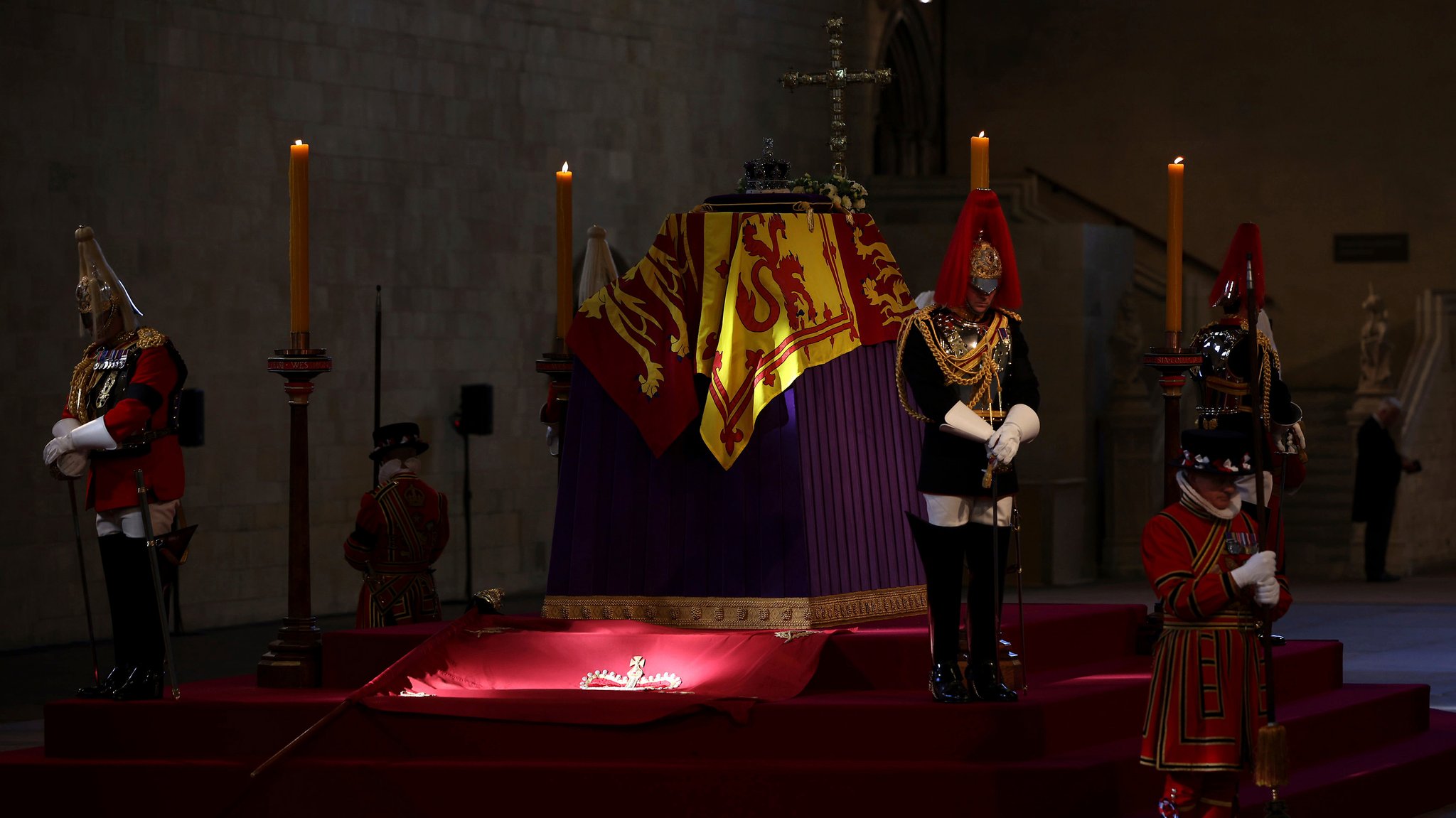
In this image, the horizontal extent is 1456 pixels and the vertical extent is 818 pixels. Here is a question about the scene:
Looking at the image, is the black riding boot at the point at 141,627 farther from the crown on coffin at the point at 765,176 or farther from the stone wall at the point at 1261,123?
the stone wall at the point at 1261,123

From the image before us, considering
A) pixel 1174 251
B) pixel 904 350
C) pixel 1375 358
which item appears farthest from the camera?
pixel 1375 358

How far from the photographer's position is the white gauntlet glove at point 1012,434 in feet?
22.0

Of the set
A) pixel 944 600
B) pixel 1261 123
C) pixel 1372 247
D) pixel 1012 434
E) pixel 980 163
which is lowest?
pixel 944 600

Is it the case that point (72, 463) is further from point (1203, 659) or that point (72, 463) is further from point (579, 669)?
point (1203, 659)

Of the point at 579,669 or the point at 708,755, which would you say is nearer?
the point at 708,755

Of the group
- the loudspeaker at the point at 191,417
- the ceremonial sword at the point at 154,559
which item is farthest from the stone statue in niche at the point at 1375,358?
the ceremonial sword at the point at 154,559

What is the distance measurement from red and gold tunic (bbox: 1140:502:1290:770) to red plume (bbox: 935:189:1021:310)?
1.04m

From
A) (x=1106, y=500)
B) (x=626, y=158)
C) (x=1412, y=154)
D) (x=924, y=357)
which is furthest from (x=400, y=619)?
(x=1412, y=154)

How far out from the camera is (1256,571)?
6152 millimetres

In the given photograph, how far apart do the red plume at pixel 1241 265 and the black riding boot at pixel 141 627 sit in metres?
4.12

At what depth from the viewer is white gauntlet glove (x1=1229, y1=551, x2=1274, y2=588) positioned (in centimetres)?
Answer: 615

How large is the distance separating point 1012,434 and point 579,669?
6.37 ft

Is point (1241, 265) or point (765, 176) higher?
point (765, 176)

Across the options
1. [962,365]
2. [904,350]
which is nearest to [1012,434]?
[962,365]
